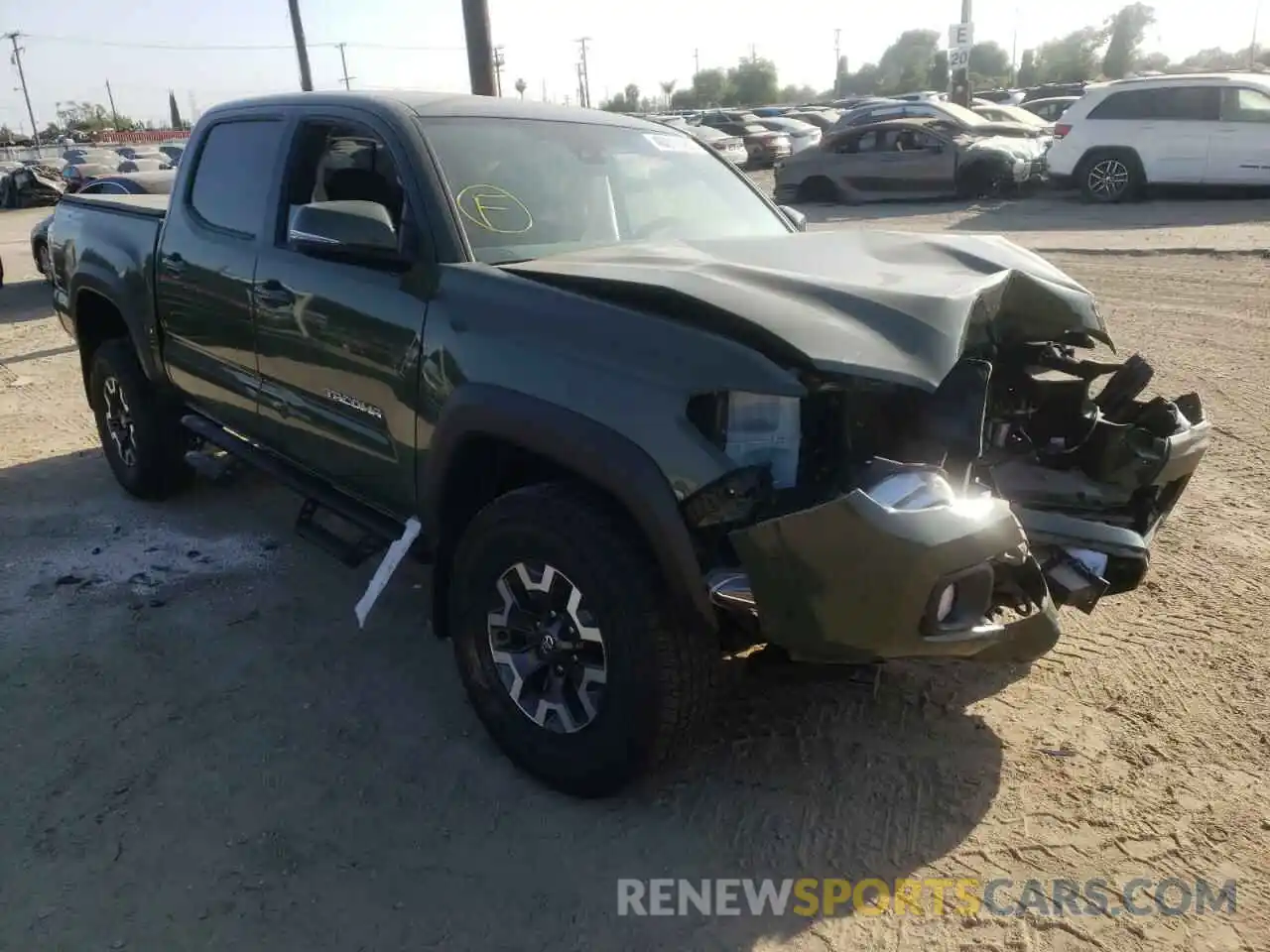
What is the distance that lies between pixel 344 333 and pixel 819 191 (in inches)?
625

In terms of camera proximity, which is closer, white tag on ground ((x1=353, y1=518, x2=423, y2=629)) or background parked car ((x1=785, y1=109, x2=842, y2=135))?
white tag on ground ((x1=353, y1=518, x2=423, y2=629))

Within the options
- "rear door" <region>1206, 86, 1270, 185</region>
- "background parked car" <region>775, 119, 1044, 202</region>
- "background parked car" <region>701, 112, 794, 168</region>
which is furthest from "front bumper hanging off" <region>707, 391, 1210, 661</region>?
"background parked car" <region>701, 112, 794, 168</region>

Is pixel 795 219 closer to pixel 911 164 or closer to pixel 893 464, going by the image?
pixel 893 464

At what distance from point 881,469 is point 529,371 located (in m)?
0.97

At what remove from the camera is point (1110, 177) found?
1548 cm

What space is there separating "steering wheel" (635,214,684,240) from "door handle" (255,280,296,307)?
4.21 feet

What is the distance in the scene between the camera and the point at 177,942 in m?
2.48

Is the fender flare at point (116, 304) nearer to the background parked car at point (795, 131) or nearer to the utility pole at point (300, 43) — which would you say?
the utility pole at point (300, 43)

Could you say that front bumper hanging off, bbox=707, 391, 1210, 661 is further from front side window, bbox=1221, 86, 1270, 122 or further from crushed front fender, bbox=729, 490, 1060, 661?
front side window, bbox=1221, 86, 1270, 122

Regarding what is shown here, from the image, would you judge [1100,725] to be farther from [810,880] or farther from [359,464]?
[359,464]

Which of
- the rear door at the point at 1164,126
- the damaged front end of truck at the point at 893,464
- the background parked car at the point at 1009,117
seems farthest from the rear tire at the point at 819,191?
the damaged front end of truck at the point at 893,464

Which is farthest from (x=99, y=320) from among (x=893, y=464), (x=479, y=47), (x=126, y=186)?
(x=126, y=186)

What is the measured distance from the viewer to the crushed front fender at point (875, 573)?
7.50 ft

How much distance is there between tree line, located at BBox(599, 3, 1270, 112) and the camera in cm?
7662
